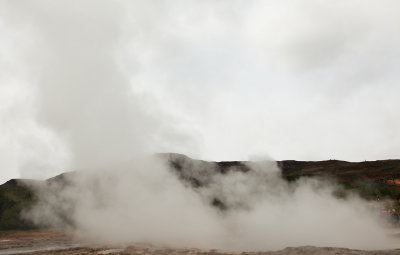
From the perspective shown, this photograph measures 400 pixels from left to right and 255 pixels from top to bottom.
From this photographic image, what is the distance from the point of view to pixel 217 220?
24250 millimetres

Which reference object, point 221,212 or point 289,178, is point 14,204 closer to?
point 289,178

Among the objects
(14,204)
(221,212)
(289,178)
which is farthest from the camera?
(14,204)

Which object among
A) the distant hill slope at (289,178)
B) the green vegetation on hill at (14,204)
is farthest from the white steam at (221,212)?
the green vegetation on hill at (14,204)

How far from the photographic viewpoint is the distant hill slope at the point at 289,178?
36406mm

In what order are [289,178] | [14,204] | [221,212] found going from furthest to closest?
1. [14,204]
2. [289,178]
3. [221,212]

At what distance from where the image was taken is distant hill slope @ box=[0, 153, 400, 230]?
36406mm

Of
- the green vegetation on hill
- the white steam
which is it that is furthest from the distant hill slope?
the white steam

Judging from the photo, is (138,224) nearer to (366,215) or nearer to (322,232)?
(322,232)

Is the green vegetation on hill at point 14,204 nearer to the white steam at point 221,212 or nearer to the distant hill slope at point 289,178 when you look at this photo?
the distant hill slope at point 289,178

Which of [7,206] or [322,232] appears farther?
[7,206]

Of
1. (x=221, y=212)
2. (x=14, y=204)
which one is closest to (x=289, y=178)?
(x=221, y=212)

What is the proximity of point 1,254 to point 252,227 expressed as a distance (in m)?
15.9

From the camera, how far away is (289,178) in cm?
4284

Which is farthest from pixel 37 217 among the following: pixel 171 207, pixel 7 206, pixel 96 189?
pixel 171 207
